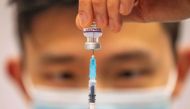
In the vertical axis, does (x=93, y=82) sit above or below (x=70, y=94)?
below

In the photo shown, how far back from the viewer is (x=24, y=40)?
1.73 meters

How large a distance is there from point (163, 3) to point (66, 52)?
93cm

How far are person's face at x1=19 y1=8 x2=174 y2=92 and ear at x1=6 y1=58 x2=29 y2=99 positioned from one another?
0.41 ft

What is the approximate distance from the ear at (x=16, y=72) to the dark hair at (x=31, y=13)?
0.11 m

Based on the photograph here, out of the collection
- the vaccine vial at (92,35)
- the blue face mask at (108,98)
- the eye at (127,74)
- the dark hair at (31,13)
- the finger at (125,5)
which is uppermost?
the dark hair at (31,13)

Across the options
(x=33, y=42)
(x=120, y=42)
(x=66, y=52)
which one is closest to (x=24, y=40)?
(x=33, y=42)

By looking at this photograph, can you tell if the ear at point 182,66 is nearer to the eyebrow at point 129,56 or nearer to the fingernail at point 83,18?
the eyebrow at point 129,56

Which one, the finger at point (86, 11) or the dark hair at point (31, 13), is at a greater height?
the dark hair at point (31, 13)

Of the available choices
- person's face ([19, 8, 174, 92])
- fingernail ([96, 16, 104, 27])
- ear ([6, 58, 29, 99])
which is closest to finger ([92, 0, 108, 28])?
fingernail ([96, 16, 104, 27])

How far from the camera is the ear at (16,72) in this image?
5.68ft

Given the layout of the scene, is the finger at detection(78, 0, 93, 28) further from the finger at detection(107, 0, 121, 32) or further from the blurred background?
the blurred background

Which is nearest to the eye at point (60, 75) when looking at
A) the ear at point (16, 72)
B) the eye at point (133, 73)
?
the ear at point (16, 72)

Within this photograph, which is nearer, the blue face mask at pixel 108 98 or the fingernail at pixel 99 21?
the fingernail at pixel 99 21

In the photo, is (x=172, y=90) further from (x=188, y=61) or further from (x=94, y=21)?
(x=94, y=21)
